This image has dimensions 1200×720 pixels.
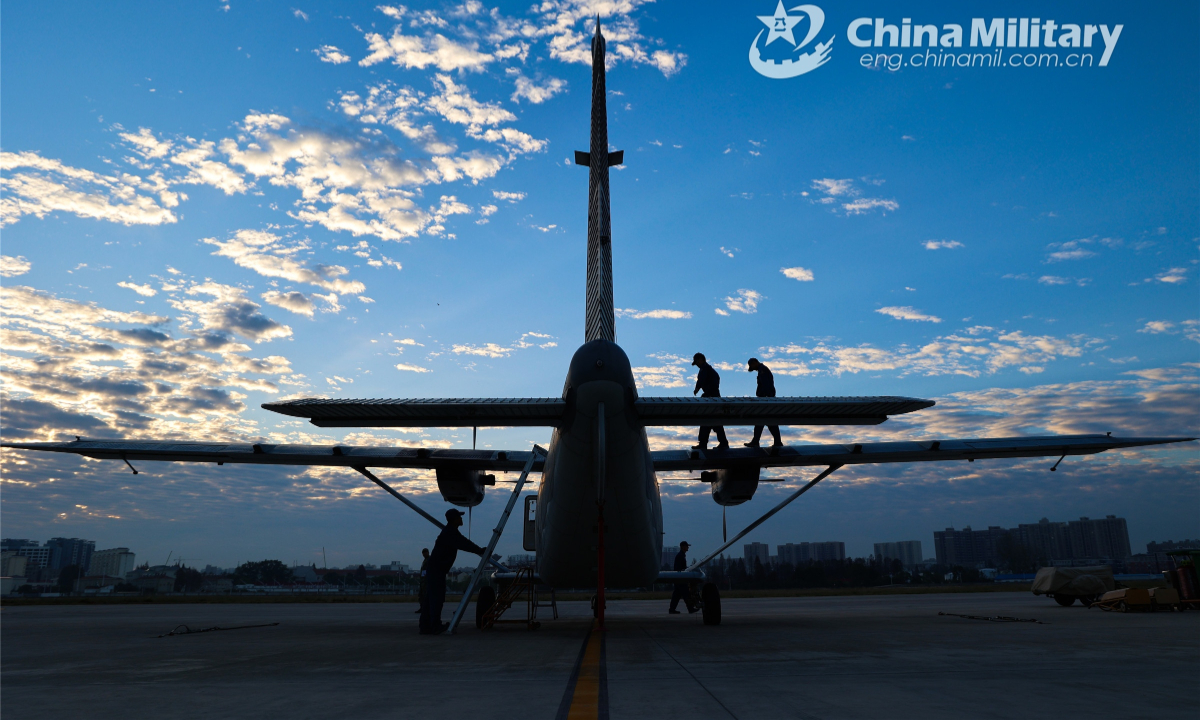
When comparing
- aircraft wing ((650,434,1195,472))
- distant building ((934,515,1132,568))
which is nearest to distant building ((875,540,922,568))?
distant building ((934,515,1132,568))

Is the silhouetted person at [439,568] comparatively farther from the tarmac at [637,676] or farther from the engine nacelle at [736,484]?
the engine nacelle at [736,484]

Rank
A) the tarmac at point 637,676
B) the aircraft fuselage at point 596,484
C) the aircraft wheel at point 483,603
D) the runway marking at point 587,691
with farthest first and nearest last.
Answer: the aircraft wheel at point 483,603 < the aircraft fuselage at point 596,484 < the tarmac at point 637,676 < the runway marking at point 587,691

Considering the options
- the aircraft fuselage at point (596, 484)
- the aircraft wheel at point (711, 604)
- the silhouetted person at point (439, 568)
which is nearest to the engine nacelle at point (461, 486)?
the silhouetted person at point (439, 568)

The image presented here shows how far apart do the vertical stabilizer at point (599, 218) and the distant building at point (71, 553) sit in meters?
104

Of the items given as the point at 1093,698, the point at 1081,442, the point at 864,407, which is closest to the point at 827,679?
the point at 1093,698

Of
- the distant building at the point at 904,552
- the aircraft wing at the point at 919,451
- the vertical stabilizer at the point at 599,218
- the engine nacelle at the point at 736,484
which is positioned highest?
the vertical stabilizer at the point at 599,218

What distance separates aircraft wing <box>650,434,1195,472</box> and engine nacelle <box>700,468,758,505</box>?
21 centimetres

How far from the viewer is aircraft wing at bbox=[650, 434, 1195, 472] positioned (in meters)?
13.3

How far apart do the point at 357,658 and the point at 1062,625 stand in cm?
1158

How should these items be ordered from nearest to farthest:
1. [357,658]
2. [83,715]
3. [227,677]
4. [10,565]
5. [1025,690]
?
[83,715] → [1025,690] → [227,677] → [357,658] → [10,565]

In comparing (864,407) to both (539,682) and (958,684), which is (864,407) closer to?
(958,684)

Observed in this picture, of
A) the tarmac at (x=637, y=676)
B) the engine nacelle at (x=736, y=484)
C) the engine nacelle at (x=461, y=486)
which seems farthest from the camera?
the engine nacelle at (x=461, y=486)

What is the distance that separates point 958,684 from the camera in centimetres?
539

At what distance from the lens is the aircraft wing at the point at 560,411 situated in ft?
26.4
